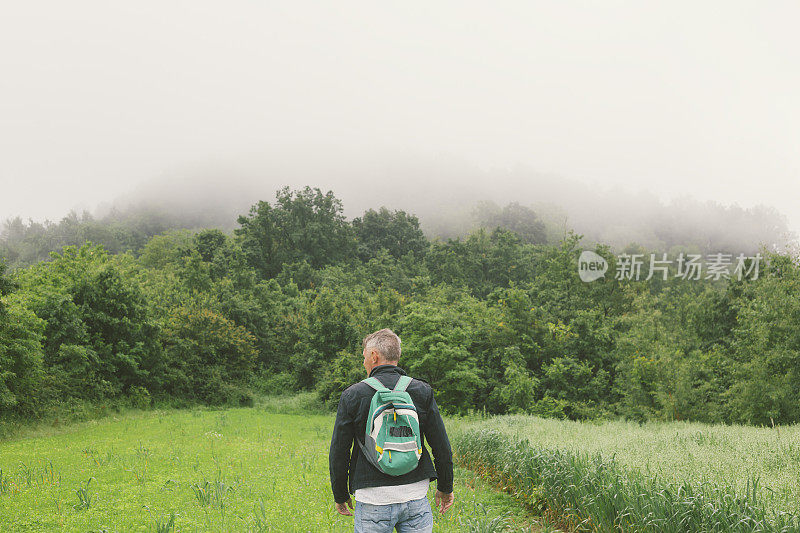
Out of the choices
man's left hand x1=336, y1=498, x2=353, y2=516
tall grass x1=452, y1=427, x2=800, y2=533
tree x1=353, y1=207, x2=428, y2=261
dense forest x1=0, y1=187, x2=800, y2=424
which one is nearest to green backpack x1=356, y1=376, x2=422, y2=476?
man's left hand x1=336, y1=498, x2=353, y2=516

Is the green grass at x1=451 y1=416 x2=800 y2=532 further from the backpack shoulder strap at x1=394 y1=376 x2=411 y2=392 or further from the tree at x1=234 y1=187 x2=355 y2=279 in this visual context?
the tree at x1=234 y1=187 x2=355 y2=279

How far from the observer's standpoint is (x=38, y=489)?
798 cm

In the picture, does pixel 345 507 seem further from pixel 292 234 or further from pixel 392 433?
pixel 292 234

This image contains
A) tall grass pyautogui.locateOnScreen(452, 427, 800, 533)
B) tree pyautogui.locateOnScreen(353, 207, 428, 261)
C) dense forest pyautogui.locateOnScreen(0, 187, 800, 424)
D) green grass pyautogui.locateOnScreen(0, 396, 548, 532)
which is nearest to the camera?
tall grass pyautogui.locateOnScreen(452, 427, 800, 533)

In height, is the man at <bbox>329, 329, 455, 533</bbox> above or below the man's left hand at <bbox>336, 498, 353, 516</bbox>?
above

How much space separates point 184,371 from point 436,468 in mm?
29728

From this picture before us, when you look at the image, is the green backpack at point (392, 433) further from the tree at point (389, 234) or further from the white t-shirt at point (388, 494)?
the tree at point (389, 234)

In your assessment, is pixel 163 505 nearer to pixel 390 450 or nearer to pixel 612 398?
pixel 390 450

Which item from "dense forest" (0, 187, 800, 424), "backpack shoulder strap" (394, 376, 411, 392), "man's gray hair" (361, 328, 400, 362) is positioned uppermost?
"man's gray hair" (361, 328, 400, 362)

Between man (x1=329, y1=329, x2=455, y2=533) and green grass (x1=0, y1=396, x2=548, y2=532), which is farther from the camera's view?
green grass (x1=0, y1=396, x2=548, y2=532)

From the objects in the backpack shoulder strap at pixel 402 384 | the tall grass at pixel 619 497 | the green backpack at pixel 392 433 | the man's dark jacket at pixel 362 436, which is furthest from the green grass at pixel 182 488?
the backpack shoulder strap at pixel 402 384

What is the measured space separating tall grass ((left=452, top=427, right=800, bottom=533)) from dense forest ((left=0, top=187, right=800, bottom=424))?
1570 centimetres

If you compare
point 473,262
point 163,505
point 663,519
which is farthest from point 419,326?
point 473,262

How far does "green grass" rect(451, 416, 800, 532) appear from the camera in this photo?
4.68 m
